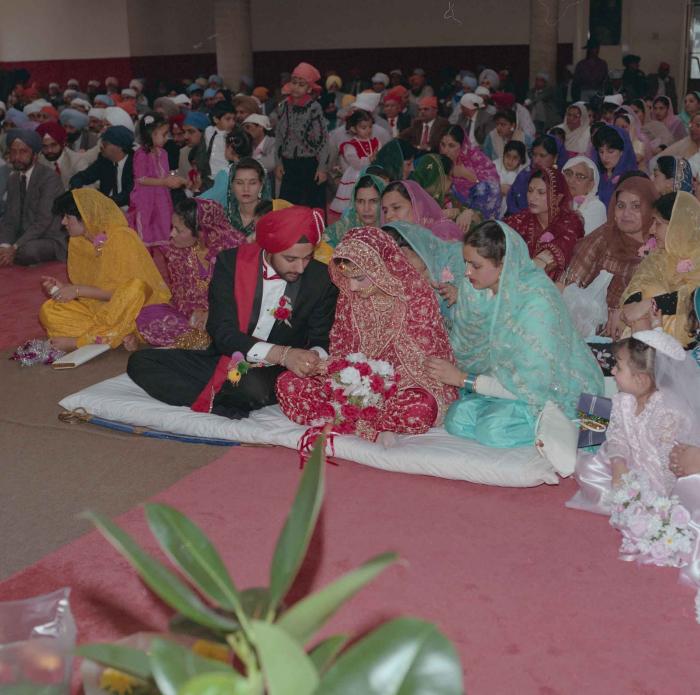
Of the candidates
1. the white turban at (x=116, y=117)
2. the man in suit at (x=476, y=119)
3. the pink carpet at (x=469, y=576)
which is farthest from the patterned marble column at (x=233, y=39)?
the pink carpet at (x=469, y=576)

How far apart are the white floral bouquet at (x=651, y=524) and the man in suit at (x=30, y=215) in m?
5.32

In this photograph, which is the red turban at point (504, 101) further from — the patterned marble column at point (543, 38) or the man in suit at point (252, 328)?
the man in suit at point (252, 328)

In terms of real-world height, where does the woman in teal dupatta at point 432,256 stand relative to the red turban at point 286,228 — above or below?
below

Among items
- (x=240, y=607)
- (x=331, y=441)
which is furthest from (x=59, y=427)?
(x=240, y=607)

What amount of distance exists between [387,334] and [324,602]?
111 inches

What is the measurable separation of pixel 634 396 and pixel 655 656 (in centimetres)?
85

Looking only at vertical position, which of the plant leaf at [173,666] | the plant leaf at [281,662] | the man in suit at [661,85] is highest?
the man in suit at [661,85]

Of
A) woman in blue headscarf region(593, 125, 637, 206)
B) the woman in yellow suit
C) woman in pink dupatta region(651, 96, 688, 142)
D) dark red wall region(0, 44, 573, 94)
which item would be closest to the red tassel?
the woman in yellow suit

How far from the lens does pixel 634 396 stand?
2869 millimetres

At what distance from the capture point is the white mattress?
3160 mm

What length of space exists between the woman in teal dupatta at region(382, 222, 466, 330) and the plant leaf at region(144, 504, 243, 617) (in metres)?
3.27

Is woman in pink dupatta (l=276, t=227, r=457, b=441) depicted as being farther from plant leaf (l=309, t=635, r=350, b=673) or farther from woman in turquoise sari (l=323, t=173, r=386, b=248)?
plant leaf (l=309, t=635, r=350, b=673)

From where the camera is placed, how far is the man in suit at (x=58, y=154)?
8203mm

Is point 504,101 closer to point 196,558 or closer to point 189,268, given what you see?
point 189,268
